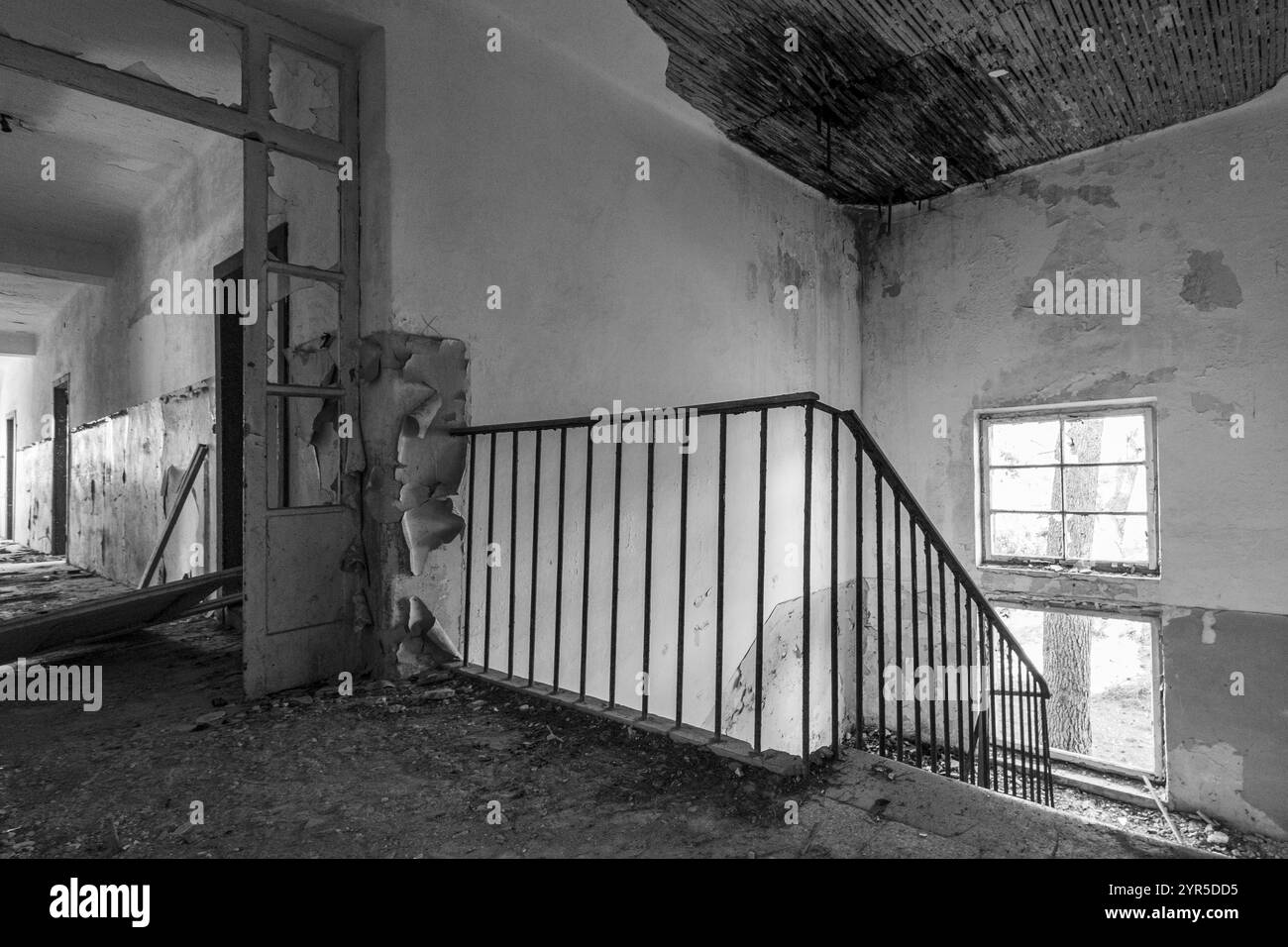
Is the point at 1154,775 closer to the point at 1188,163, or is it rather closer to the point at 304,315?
the point at 1188,163

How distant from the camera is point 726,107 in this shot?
154 inches

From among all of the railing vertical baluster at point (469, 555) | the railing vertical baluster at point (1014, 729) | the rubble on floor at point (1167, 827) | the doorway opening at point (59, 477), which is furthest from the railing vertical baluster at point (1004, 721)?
the doorway opening at point (59, 477)

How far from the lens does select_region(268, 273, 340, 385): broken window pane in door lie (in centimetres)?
270

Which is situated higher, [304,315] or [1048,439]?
[304,315]

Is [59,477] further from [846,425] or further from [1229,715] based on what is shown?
[1229,715]

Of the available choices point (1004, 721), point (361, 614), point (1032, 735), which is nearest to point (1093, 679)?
point (1032, 735)

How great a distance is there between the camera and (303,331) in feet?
9.40

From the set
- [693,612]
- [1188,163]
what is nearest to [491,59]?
[693,612]

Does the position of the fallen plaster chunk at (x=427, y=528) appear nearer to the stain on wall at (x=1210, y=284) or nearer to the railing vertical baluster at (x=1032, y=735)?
the railing vertical baluster at (x=1032, y=735)

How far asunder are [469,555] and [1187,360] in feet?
14.6

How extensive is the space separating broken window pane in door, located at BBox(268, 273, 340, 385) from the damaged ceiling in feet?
6.37

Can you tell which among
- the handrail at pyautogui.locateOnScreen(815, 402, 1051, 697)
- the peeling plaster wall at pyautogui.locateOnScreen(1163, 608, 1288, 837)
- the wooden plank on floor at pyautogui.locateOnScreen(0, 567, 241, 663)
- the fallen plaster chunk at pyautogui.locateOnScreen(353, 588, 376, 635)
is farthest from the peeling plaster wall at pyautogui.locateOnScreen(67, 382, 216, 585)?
the peeling plaster wall at pyautogui.locateOnScreen(1163, 608, 1288, 837)

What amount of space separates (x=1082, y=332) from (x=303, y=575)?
491 cm

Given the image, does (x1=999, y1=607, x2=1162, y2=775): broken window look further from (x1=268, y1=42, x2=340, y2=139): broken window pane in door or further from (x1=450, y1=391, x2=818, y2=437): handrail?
(x1=268, y1=42, x2=340, y2=139): broken window pane in door
